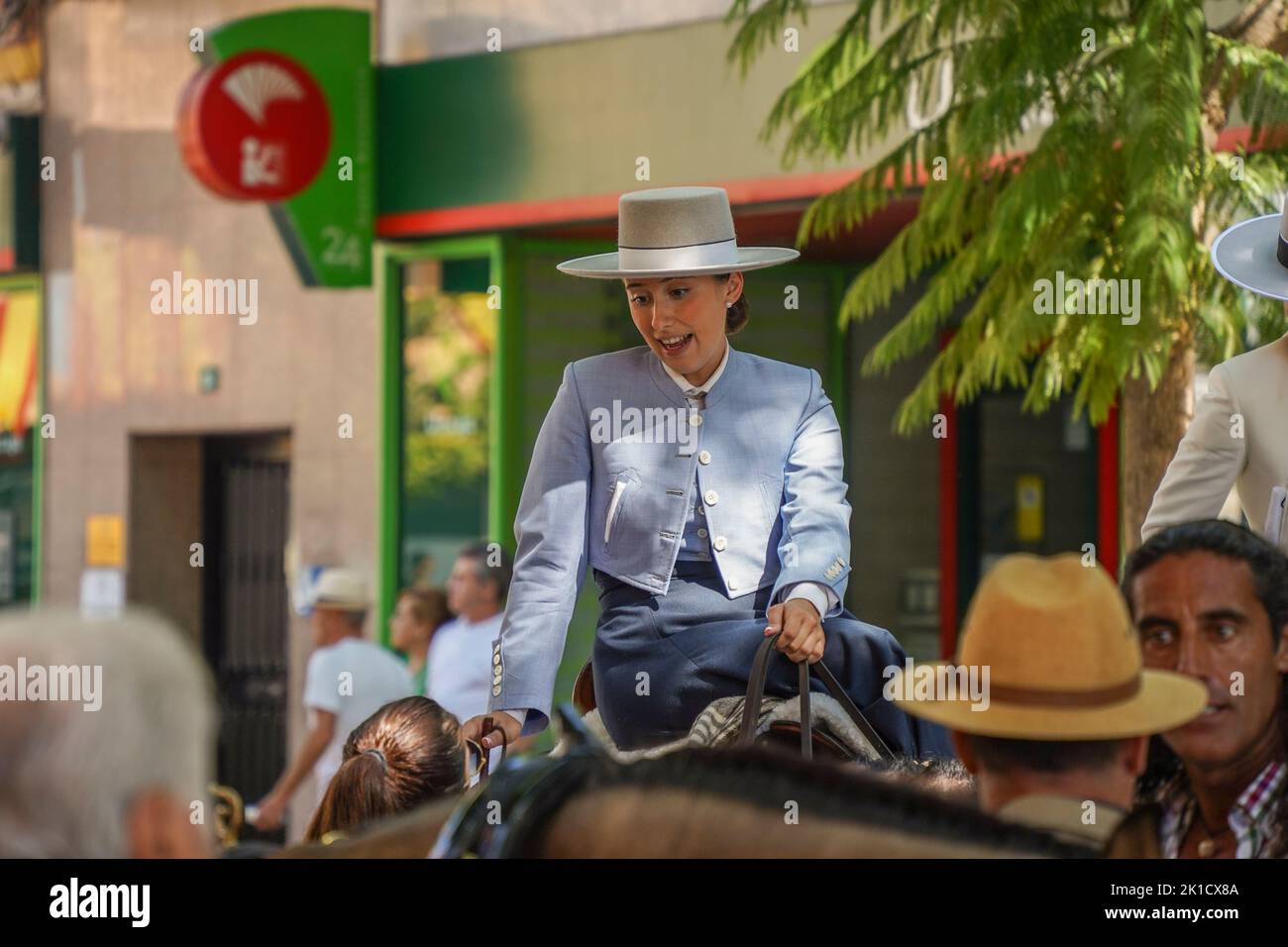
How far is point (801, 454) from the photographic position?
363cm

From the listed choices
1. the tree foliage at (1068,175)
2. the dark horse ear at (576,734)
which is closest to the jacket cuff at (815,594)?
the dark horse ear at (576,734)

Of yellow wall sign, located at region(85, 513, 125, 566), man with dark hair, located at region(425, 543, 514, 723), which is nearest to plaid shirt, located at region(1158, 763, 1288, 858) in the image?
man with dark hair, located at region(425, 543, 514, 723)

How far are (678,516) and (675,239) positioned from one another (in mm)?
542

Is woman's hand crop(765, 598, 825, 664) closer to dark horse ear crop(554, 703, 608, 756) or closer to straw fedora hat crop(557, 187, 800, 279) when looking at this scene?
straw fedora hat crop(557, 187, 800, 279)

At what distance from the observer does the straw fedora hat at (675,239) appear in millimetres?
3561

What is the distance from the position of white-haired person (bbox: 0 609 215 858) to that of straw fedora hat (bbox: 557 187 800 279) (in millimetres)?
1957

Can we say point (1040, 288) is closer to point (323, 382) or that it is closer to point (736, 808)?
point (736, 808)

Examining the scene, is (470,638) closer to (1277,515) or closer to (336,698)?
(336,698)

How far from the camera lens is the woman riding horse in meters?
3.48

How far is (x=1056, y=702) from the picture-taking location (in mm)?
2150

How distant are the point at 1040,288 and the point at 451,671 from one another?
9.67 feet

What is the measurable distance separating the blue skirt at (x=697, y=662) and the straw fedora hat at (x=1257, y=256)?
1.00 m

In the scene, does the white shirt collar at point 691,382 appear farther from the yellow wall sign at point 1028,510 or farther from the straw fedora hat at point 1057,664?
the yellow wall sign at point 1028,510
